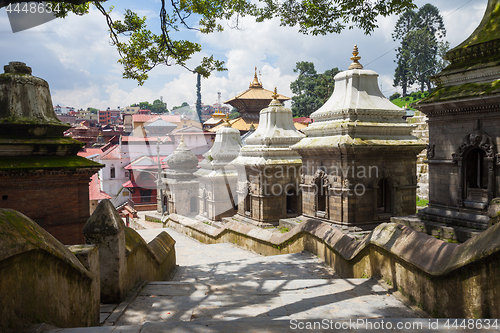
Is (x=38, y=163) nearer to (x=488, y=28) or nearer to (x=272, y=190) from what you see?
(x=272, y=190)

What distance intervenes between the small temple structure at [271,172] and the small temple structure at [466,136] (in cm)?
754

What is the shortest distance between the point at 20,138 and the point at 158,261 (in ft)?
15.5

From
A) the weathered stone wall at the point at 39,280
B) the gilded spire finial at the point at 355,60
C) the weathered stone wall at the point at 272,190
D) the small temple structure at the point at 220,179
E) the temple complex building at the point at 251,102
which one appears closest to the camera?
the weathered stone wall at the point at 39,280

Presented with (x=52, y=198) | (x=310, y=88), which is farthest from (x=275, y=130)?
(x=310, y=88)

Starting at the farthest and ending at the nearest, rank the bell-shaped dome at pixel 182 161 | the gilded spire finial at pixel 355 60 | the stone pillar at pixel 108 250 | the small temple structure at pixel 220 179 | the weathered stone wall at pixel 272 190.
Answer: the bell-shaped dome at pixel 182 161
the small temple structure at pixel 220 179
the weathered stone wall at pixel 272 190
the gilded spire finial at pixel 355 60
the stone pillar at pixel 108 250

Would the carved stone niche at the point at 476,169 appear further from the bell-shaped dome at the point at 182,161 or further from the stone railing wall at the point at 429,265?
the bell-shaped dome at the point at 182,161

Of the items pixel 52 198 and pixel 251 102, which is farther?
pixel 251 102

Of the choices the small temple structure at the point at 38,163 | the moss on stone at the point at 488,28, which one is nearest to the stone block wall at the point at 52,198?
the small temple structure at the point at 38,163

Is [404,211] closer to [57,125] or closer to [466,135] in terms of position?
[466,135]

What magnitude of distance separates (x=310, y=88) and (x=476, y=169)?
56.6m

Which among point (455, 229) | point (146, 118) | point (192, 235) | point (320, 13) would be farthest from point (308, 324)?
point (146, 118)

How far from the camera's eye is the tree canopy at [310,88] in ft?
202

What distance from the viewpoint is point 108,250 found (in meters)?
5.39

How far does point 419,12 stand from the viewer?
2486 inches
